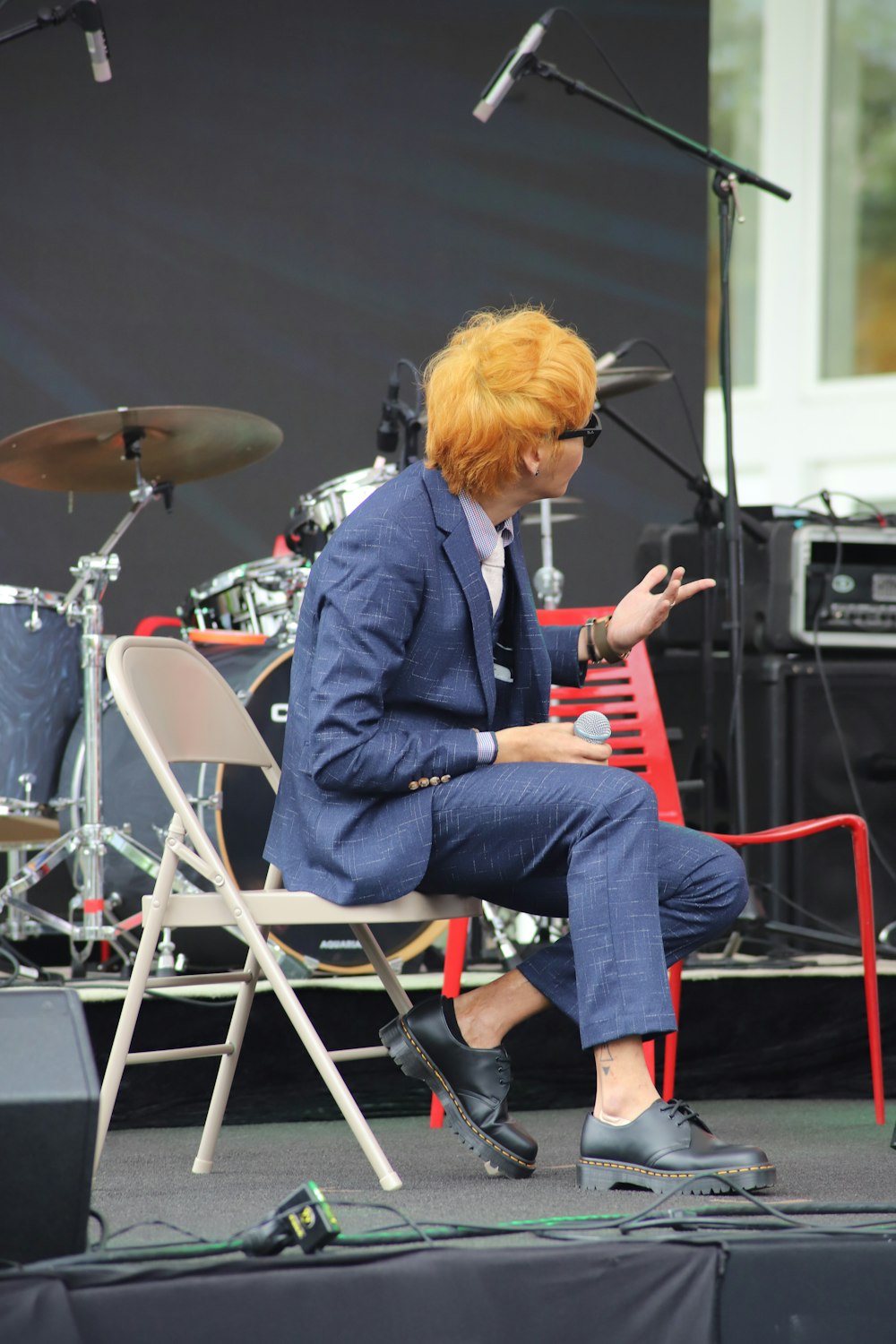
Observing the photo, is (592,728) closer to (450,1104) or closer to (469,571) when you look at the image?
(469,571)

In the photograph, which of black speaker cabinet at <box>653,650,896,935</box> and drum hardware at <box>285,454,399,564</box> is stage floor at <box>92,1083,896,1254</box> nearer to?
black speaker cabinet at <box>653,650,896,935</box>

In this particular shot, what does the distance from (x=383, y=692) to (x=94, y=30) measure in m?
1.94

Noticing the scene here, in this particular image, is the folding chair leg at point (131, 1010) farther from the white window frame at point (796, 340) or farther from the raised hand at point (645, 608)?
the white window frame at point (796, 340)

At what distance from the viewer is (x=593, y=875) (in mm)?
1896

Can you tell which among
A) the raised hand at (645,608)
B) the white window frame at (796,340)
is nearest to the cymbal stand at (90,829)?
the raised hand at (645,608)

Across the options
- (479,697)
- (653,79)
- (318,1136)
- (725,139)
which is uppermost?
(725,139)

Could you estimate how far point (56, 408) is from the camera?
14.0ft

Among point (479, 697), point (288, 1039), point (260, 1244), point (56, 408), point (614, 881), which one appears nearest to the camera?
point (260, 1244)

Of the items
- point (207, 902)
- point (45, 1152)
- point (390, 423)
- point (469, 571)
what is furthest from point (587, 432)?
point (390, 423)

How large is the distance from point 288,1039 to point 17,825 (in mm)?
735

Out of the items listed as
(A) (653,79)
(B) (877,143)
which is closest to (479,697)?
(A) (653,79)

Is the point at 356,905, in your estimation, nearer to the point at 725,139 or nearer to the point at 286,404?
the point at 286,404

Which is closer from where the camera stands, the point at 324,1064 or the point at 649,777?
the point at 324,1064

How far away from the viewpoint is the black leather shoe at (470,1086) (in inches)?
78.7
